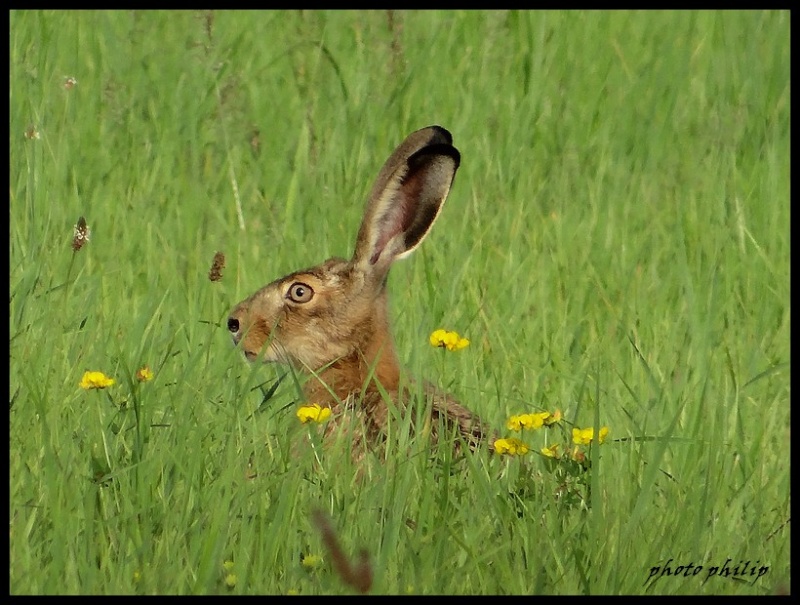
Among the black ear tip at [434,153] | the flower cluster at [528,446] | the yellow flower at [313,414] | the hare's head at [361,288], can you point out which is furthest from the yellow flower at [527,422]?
the black ear tip at [434,153]

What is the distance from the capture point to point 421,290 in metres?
6.60

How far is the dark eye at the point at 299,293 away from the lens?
6078 mm

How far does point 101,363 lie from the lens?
5.40 metres

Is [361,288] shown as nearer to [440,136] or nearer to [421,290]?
[421,290]

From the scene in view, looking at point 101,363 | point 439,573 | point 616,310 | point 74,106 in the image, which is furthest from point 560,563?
point 74,106

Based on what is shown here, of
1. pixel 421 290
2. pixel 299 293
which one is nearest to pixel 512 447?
pixel 299 293

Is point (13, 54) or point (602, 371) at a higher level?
point (13, 54)

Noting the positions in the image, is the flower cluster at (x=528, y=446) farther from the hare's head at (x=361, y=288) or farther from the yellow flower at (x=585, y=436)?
the hare's head at (x=361, y=288)

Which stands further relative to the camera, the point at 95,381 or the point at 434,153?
the point at 434,153

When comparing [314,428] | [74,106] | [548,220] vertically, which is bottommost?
[314,428]

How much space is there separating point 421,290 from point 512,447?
6.57ft

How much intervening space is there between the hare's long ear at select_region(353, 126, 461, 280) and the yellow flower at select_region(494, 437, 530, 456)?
4.91 feet

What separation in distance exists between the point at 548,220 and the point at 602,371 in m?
1.67

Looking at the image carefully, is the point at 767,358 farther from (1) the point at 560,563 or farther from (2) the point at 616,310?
(1) the point at 560,563
